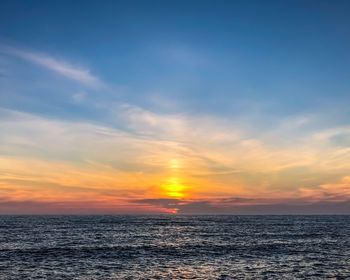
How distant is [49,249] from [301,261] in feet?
134

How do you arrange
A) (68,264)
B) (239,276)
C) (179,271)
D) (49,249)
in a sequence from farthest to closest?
(49,249) < (68,264) < (179,271) < (239,276)

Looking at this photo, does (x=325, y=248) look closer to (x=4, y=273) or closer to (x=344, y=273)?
(x=344, y=273)

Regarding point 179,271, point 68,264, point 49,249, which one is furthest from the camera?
point 49,249

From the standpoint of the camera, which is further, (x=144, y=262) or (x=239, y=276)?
(x=144, y=262)

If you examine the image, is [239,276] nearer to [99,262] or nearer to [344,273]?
[344,273]

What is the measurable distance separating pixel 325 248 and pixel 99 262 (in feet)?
133

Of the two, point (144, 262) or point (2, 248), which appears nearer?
point (144, 262)

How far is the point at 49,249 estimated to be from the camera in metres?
68.6

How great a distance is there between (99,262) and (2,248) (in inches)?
942

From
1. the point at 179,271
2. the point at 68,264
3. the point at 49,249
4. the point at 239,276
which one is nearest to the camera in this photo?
the point at 239,276

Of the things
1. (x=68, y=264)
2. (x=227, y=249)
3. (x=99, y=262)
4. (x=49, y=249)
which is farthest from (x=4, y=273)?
(x=227, y=249)

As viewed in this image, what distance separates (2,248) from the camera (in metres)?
68.8

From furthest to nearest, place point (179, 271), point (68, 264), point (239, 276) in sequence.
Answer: point (68, 264)
point (179, 271)
point (239, 276)

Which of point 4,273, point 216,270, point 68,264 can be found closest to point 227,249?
point 216,270
